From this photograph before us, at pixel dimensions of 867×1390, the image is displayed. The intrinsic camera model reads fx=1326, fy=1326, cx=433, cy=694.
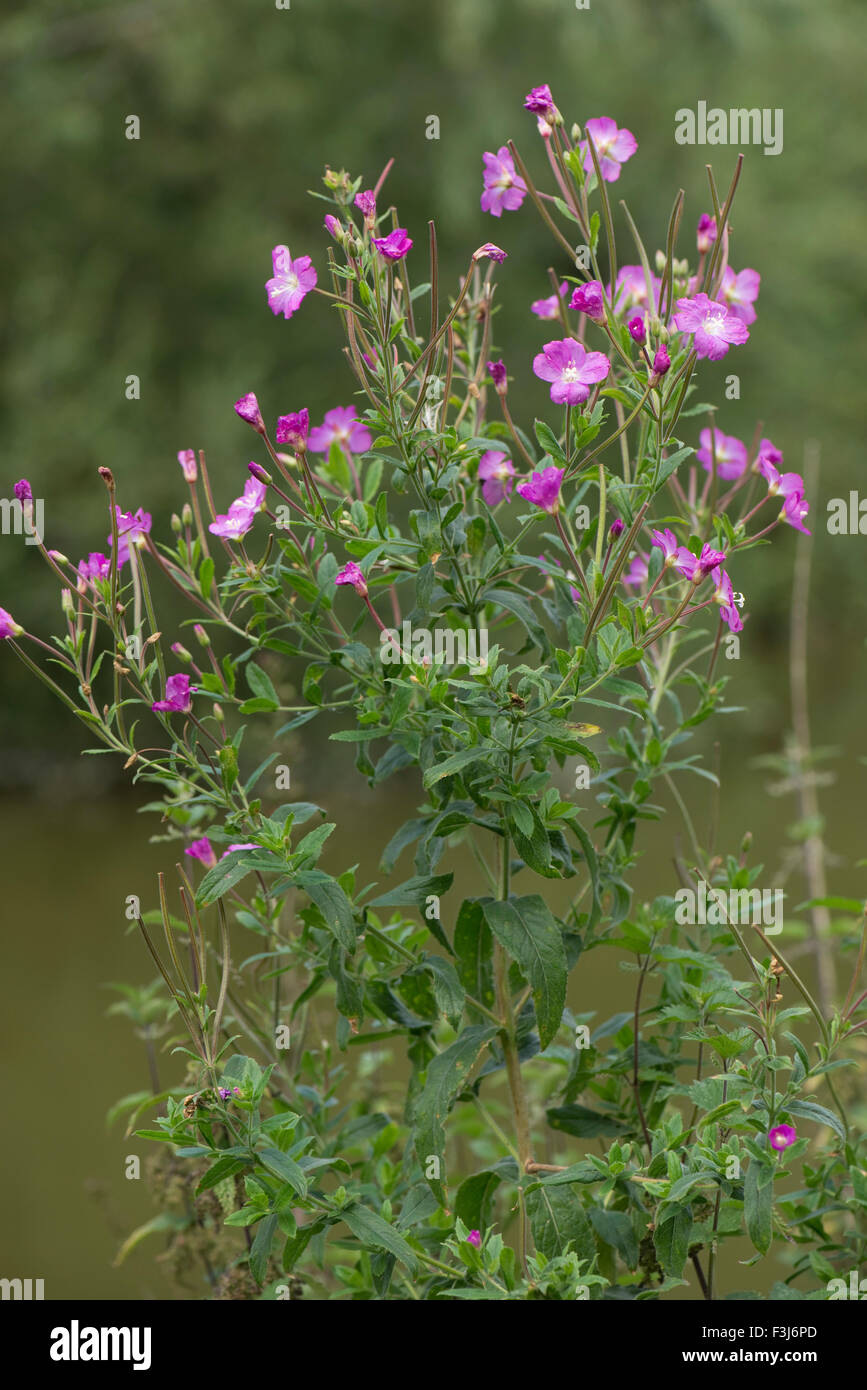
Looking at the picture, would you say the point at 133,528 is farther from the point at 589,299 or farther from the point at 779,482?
the point at 779,482

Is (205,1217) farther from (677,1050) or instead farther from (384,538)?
(384,538)

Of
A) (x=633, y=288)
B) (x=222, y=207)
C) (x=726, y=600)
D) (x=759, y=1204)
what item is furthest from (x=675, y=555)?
(x=222, y=207)

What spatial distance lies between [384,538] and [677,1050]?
30.7 inches

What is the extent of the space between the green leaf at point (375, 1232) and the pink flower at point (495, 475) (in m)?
0.87

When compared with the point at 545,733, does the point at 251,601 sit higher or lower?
higher

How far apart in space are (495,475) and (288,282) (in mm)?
347

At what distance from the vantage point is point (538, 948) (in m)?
1.47

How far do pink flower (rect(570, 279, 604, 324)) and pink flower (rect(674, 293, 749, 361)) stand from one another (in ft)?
0.31

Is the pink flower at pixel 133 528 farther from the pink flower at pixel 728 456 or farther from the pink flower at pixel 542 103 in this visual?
the pink flower at pixel 728 456

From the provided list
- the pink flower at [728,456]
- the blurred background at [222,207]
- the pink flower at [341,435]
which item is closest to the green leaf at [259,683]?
the pink flower at [341,435]

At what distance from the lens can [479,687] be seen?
1349mm

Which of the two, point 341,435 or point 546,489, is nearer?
point 546,489

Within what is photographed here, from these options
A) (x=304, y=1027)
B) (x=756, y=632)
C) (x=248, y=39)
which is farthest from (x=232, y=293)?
(x=304, y=1027)

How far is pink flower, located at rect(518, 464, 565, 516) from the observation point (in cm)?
135
